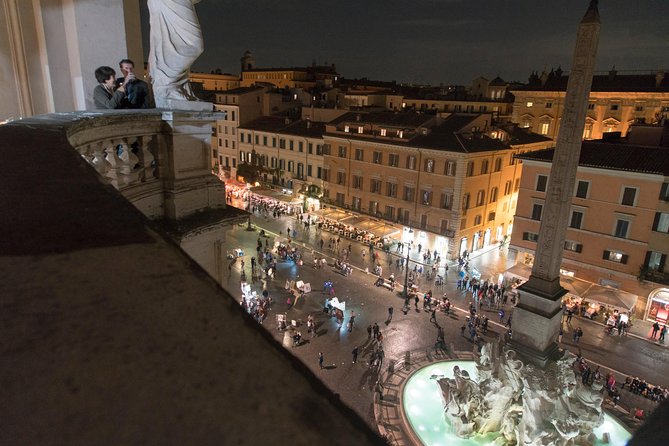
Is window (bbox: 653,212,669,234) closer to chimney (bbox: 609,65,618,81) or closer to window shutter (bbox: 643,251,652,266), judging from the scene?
window shutter (bbox: 643,251,652,266)

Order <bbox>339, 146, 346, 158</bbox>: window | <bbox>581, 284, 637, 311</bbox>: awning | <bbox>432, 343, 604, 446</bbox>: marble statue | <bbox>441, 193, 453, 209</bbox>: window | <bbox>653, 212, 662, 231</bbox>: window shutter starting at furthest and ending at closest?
<bbox>339, 146, 346, 158</bbox>: window, <bbox>441, 193, 453, 209</bbox>: window, <bbox>653, 212, 662, 231</bbox>: window shutter, <bbox>581, 284, 637, 311</bbox>: awning, <bbox>432, 343, 604, 446</bbox>: marble statue

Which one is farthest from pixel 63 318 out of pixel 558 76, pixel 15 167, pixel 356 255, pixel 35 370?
pixel 558 76

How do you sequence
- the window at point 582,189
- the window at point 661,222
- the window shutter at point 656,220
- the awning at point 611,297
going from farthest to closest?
the window at point 582,189
the window shutter at point 656,220
the window at point 661,222
the awning at point 611,297

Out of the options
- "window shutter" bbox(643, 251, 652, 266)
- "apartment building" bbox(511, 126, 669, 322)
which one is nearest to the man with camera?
"apartment building" bbox(511, 126, 669, 322)

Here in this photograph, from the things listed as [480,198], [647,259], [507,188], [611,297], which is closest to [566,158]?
[611,297]

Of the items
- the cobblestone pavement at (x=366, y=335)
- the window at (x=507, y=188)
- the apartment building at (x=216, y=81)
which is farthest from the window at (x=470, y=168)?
the apartment building at (x=216, y=81)

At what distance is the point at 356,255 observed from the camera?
28.5m

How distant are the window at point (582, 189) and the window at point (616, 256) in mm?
2863

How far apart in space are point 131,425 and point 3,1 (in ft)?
29.1

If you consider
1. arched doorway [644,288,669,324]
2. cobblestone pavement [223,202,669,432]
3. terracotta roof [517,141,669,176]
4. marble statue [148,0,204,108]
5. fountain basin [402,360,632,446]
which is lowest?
cobblestone pavement [223,202,669,432]

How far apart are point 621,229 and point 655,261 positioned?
1.90 m

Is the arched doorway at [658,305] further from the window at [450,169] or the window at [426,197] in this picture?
the window at [426,197]

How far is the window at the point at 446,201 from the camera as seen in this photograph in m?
28.2

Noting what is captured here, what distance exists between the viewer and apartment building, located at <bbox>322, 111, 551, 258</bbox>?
28.2m
